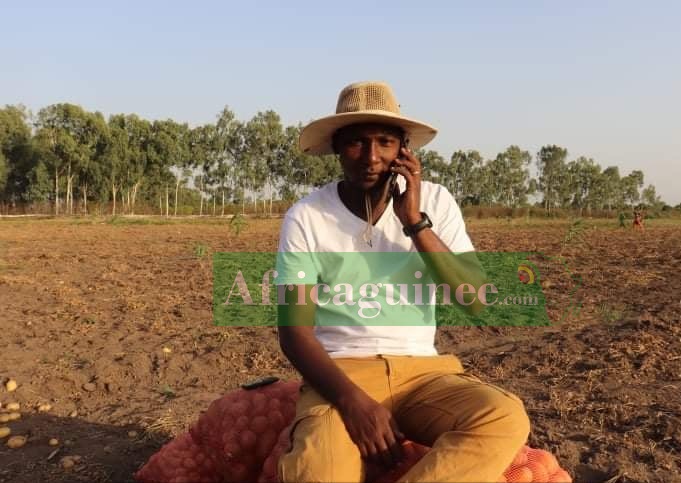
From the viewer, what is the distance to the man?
172cm

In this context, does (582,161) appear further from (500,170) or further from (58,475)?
(58,475)

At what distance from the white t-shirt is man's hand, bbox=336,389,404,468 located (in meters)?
0.34

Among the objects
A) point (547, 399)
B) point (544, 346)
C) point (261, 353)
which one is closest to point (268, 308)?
point (261, 353)

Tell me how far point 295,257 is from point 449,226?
59 cm

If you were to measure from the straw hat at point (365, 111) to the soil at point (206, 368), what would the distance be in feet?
6.85

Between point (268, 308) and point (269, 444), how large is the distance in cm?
491

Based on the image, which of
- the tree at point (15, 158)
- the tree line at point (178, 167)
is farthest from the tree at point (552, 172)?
the tree at point (15, 158)

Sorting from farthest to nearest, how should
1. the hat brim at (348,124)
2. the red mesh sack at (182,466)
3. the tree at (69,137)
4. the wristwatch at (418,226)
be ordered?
the tree at (69,137), the red mesh sack at (182,466), the hat brim at (348,124), the wristwatch at (418,226)

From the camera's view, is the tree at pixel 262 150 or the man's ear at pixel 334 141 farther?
→ the tree at pixel 262 150

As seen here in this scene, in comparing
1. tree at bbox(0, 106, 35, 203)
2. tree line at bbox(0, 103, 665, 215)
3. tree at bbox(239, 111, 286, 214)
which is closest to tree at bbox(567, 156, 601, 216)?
tree line at bbox(0, 103, 665, 215)

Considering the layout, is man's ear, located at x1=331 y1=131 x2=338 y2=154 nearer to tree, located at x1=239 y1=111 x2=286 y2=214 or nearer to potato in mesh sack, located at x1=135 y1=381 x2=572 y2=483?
potato in mesh sack, located at x1=135 y1=381 x2=572 y2=483

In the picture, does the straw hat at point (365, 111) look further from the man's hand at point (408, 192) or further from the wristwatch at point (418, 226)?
the wristwatch at point (418, 226)

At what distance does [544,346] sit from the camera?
525 cm

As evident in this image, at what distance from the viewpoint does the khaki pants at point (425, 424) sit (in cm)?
163
